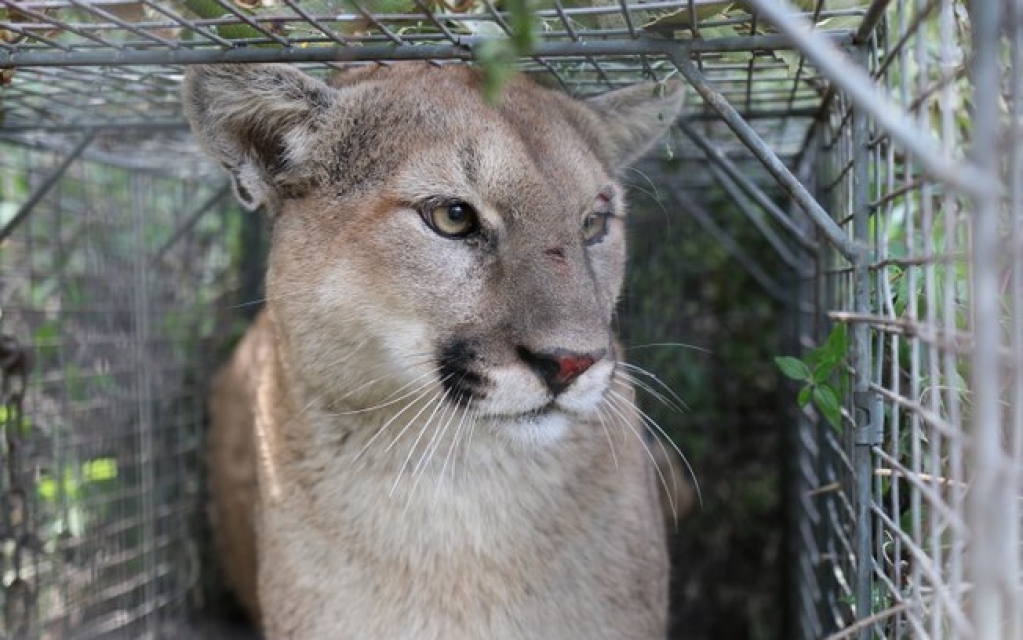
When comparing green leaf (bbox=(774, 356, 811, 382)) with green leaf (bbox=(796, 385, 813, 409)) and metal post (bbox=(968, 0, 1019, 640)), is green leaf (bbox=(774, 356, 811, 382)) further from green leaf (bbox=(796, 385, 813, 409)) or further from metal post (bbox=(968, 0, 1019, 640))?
metal post (bbox=(968, 0, 1019, 640))

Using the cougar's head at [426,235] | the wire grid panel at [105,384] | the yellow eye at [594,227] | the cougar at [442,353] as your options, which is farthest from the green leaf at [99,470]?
the yellow eye at [594,227]

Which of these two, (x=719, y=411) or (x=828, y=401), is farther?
(x=719, y=411)

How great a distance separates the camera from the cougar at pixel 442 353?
2.47m

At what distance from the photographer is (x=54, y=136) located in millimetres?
4266

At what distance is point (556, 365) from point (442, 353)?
0.31 meters

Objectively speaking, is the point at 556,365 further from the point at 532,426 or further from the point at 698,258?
the point at 698,258

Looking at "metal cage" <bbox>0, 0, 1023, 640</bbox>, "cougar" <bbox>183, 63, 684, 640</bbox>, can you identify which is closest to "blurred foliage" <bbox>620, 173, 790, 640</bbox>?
"metal cage" <bbox>0, 0, 1023, 640</bbox>

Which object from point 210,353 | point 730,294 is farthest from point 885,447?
point 210,353

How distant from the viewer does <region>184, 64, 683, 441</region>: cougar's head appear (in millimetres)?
2402

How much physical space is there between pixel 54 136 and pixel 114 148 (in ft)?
1.36

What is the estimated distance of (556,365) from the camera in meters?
2.32

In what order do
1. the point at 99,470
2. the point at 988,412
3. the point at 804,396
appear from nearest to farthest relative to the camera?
the point at 988,412, the point at 804,396, the point at 99,470

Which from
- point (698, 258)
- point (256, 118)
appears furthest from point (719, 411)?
point (256, 118)

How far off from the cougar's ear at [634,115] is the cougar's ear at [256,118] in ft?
2.87
